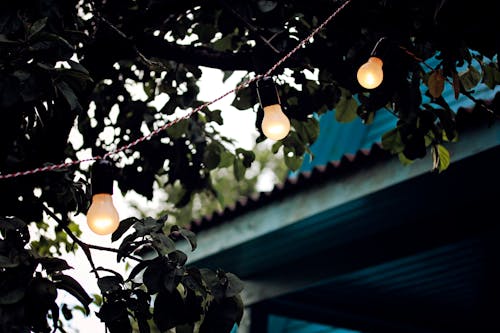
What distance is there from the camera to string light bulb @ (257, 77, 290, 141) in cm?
378

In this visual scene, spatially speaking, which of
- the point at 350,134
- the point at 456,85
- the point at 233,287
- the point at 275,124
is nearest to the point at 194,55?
the point at 275,124

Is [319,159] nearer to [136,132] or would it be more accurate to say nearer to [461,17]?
[136,132]

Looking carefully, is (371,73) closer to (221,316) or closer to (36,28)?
(221,316)

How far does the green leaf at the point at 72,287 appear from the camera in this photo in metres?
3.28

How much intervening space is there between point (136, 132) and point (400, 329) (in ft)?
10.3

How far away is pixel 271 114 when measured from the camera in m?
3.81

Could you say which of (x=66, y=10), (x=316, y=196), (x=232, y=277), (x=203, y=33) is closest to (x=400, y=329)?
(x=316, y=196)

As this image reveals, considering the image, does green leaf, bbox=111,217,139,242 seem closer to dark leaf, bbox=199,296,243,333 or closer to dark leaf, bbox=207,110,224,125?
dark leaf, bbox=199,296,243,333

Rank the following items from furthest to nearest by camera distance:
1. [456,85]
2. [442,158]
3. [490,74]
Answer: [442,158]
[490,74]
[456,85]

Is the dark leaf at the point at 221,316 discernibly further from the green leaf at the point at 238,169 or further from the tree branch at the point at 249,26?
the green leaf at the point at 238,169

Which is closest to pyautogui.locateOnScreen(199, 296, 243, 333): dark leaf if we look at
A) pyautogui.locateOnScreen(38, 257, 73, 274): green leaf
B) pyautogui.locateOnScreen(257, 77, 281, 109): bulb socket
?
pyautogui.locateOnScreen(38, 257, 73, 274): green leaf

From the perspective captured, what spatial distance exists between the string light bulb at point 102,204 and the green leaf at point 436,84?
60.7 inches

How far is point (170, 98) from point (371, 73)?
1.32 metres

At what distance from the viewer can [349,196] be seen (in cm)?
527
